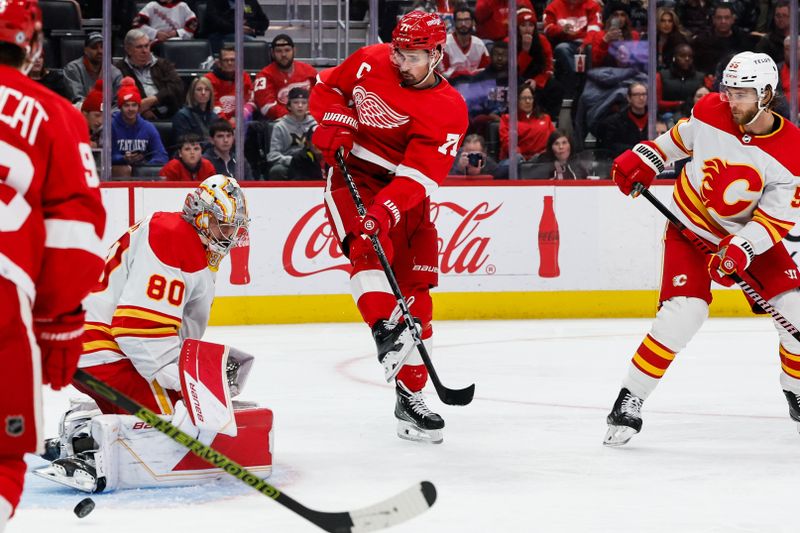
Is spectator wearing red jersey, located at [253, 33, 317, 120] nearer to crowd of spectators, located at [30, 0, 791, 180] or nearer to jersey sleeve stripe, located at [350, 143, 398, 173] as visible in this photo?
crowd of spectators, located at [30, 0, 791, 180]

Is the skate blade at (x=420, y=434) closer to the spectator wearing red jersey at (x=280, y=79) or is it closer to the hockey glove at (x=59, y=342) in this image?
the hockey glove at (x=59, y=342)

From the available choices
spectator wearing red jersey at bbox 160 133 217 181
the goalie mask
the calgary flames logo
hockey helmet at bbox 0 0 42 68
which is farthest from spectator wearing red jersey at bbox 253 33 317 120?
hockey helmet at bbox 0 0 42 68

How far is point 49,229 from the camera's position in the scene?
187 cm

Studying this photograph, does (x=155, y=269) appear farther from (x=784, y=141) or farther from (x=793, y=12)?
(x=793, y=12)

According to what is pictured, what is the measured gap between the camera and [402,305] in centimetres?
376

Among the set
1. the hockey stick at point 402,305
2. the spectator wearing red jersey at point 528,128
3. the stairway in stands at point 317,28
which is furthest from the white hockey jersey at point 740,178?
the stairway in stands at point 317,28

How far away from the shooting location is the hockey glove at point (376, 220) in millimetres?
3625

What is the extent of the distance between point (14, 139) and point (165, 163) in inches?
200

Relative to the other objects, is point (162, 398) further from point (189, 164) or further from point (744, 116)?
point (189, 164)

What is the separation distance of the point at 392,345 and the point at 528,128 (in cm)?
Result: 384

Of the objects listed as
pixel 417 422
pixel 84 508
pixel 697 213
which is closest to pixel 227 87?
pixel 417 422

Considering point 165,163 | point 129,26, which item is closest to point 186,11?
point 129,26

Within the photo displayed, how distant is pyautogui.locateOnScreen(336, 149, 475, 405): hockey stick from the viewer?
373cm

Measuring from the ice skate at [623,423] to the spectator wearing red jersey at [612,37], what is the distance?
4146 millimetres
